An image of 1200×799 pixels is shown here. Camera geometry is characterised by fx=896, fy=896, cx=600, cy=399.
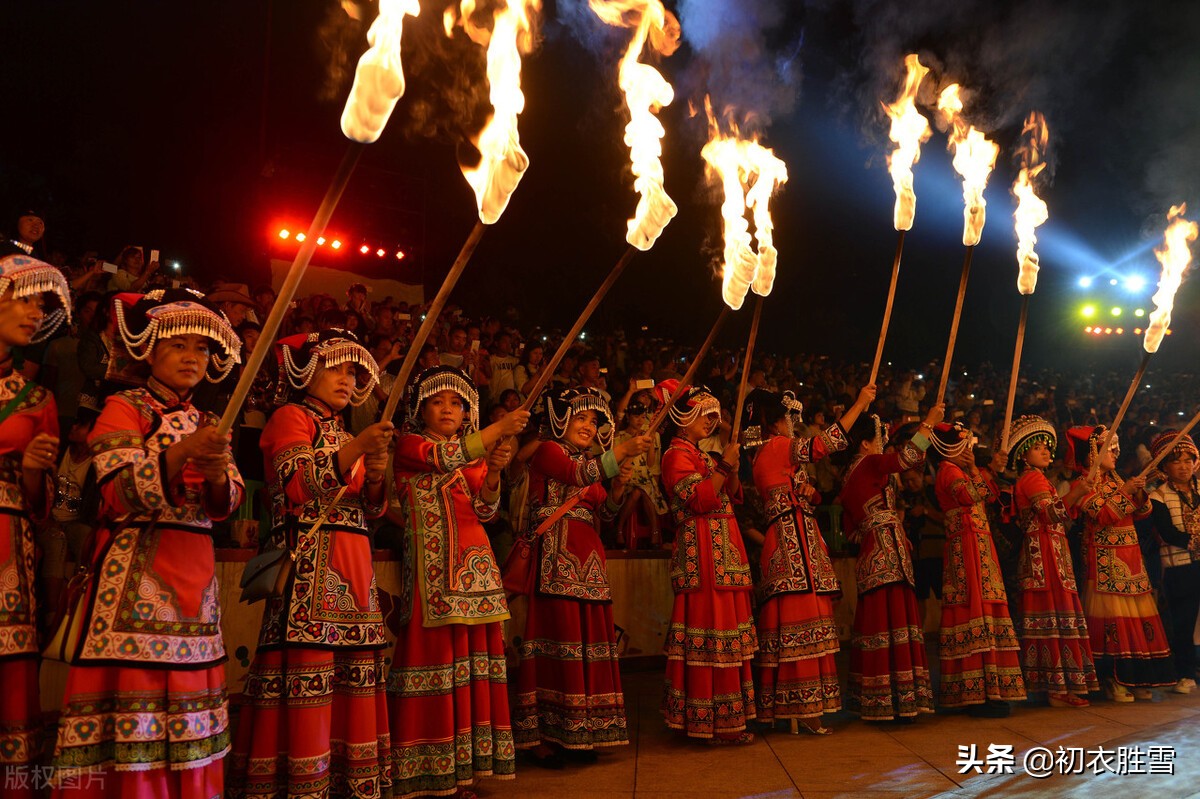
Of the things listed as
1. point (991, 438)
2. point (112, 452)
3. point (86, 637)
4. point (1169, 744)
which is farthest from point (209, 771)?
point (991, 438)

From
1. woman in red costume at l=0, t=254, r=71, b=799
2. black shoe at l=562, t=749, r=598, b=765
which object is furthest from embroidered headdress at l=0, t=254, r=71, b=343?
black shoe at l=562, t=749, r=598, b=765

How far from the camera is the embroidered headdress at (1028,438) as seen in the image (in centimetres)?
759

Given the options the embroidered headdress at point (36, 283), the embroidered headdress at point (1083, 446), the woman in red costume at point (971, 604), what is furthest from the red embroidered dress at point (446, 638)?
the embroidered headdress at point (1083, 446)

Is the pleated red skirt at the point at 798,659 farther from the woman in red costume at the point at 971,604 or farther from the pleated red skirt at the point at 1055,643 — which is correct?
the pleated red skirt at the point at 1055,643

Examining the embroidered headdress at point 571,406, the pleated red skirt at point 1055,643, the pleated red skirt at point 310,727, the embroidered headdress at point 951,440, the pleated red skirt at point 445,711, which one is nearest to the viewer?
the pleated red skirt at point 310,727

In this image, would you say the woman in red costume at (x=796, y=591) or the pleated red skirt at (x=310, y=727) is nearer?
the pleated red skirt at (x=310, y=727)

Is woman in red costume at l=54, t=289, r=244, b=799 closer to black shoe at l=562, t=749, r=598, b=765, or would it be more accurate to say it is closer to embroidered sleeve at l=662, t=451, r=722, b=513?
black shoe at l=562, t=749, r=598, b=765

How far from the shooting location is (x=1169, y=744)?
5207mm

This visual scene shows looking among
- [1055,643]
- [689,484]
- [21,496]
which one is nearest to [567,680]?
[689,484]

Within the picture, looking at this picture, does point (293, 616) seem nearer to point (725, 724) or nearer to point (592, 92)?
point (725, 724)

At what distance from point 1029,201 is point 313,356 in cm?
511

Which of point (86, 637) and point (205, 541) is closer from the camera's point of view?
point (86, 637)

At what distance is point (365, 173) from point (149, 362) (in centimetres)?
1290

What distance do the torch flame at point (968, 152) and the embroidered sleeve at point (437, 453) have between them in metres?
3.85
